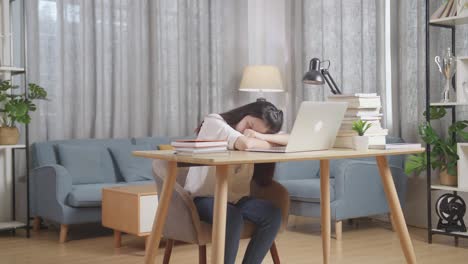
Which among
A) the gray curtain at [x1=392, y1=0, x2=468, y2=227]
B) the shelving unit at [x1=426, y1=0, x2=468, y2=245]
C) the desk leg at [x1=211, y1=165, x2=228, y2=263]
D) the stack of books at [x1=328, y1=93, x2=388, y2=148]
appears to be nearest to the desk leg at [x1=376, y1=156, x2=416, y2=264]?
the stack of books at [x1=328, y1=93, x2=388, y2=148]

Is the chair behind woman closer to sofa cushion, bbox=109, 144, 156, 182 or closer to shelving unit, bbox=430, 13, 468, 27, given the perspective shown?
shelving unit, bbox=430, 13, 468, 27

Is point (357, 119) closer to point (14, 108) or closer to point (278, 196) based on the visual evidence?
point (278, 196)

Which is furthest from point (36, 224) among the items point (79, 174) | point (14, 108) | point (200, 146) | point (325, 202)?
point (200, 146)

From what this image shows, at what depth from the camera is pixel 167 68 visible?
6.07 metres

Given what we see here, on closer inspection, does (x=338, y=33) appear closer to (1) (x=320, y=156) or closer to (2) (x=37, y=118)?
(2) (x=37, y=118)

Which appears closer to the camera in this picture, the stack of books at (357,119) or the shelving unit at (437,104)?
the stack of books at (357,119)

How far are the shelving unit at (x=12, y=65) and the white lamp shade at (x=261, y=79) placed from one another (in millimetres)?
1935

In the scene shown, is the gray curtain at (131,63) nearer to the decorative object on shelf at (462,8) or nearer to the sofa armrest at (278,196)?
the decorative object on shelf at (462,8)

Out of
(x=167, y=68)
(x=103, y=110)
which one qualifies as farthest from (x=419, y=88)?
(x=103, y=110)

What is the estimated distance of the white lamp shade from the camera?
6.09 meters

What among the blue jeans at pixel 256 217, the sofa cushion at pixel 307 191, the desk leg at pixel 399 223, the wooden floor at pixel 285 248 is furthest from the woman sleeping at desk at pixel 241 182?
the sofa cushion at pixel 307 191

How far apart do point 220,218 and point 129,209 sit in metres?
1.89

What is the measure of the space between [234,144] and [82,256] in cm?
180

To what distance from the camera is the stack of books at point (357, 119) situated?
3107 millimetres
